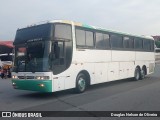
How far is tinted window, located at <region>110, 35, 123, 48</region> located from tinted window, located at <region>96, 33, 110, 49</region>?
63cm

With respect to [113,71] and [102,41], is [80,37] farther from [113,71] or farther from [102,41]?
[113,71]

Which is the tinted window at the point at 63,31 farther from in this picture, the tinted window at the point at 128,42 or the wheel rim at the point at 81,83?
the tinted window at the point at 128,42

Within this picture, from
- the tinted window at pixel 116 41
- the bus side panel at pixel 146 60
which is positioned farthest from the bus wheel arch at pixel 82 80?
the bus side panel at pixel 146 60

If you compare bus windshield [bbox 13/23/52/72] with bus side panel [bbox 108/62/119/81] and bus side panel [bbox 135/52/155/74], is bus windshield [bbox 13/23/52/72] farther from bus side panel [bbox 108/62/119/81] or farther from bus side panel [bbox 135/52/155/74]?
bus side panel [bbox 135/52/155/74]

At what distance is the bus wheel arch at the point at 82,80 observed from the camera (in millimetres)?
13547

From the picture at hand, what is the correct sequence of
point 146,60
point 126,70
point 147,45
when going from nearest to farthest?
point 126,70 → point 146,60 → point 147,45

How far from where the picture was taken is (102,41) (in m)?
16.0

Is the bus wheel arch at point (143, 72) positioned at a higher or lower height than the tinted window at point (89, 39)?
lower

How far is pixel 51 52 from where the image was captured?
39.1 ft

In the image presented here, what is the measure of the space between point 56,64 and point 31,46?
1458mm

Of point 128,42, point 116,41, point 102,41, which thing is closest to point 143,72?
point 128,42

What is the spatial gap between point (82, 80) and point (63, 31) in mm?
2705

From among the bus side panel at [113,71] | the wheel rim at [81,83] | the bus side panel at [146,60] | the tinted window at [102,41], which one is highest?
the tinted window at [102,41]

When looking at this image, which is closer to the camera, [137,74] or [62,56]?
[62,56]
